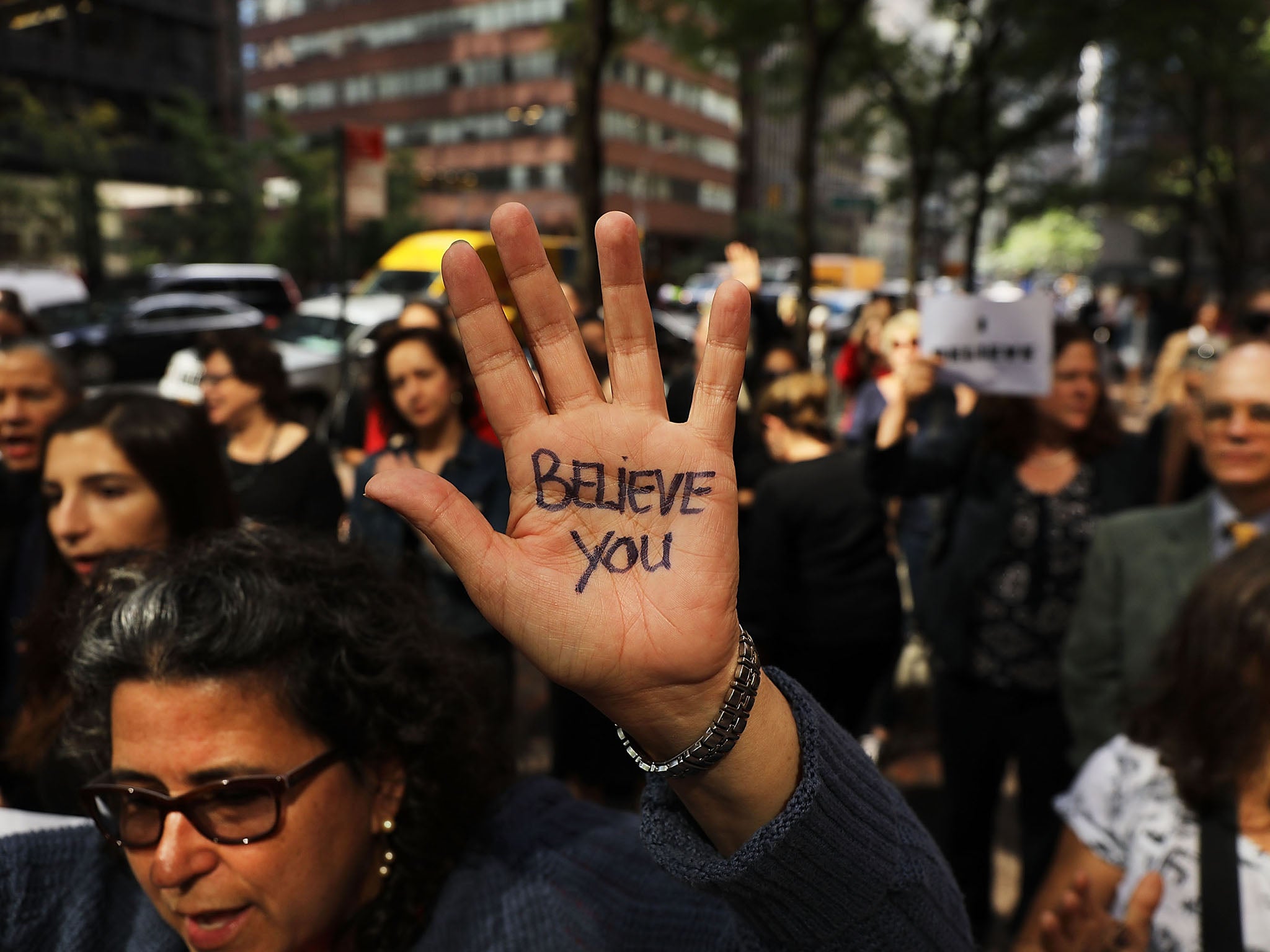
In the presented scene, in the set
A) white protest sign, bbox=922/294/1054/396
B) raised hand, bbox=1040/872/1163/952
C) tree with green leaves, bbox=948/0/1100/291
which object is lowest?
raised hand, bbox=1040/872/1163/952

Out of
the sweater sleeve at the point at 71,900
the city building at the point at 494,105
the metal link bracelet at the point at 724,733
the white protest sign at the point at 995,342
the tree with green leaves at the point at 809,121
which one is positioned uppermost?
the city building at the point at 494,105

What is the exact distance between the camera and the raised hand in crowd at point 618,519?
3.75 ft

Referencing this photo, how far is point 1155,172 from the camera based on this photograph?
28.9 meters

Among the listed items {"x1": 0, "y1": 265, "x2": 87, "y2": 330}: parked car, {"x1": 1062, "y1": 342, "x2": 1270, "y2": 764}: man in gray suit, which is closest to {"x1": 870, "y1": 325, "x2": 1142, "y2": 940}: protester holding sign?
{"x1": 1062, "y1": 342, "x2": 1270, "y2": 764}: man in gray suit

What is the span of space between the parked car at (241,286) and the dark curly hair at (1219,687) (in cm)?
2136

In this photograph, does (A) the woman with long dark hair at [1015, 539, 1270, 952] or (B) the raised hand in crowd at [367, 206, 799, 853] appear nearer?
(B) the raised hand in crowd at [367, 206, 799, 853]

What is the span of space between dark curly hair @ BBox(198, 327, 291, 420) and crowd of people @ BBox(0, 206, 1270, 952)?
1.39 m

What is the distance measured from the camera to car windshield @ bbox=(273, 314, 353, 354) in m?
12.2

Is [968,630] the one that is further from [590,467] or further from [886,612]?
[590,467]

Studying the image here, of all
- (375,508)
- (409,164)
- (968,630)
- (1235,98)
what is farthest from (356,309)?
(409,164)

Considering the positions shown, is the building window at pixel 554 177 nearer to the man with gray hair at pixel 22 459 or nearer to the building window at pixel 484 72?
the building window at pixel 484 72

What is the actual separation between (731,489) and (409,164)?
43.3 metres

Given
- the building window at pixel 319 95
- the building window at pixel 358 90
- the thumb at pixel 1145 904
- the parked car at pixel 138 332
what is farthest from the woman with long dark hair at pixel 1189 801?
the building window at pixel 319 95

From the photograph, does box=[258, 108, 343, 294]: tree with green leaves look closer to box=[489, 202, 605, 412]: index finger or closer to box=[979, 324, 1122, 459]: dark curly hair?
box=[979, 324, 1122, 459]: dark curly hair
